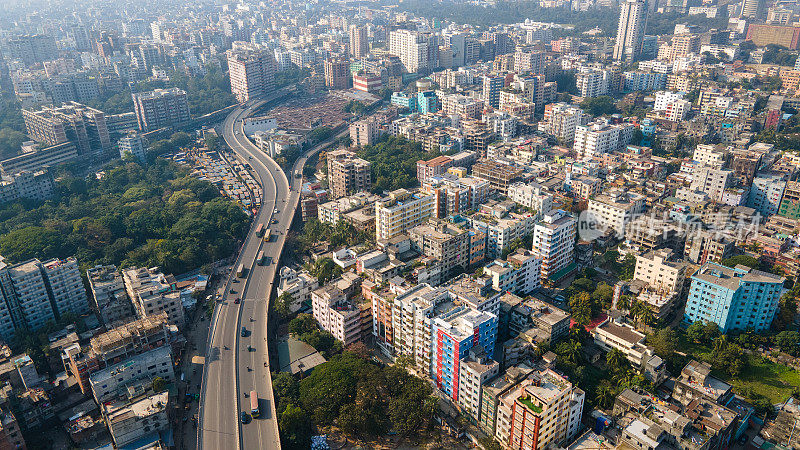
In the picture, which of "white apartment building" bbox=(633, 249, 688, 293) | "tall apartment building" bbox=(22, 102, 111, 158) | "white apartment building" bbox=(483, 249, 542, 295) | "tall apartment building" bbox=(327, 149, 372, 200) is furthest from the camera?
"tall apartment building" bbox=(22, 102, 111, 158)

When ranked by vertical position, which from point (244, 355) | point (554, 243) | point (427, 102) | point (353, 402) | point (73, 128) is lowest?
point (244, 355)

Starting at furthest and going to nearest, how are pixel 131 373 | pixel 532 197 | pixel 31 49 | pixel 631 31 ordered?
pixel 31 49 < pixel 631 31 < pixel 532 197 < pixel 131 373

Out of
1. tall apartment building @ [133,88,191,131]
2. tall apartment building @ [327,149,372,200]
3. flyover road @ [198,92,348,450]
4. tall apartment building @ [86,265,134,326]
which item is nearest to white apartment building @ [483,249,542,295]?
flyover road @ [198,92,348,450]

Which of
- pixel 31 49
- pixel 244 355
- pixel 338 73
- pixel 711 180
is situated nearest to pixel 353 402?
pixel 244 355

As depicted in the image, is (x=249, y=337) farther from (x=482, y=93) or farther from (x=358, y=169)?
(x=482, y=93)

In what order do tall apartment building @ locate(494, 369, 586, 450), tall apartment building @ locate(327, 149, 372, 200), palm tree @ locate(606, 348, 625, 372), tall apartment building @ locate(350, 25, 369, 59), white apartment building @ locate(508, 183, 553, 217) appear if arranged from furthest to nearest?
tall apartment building @ locate(350, 25, 369, 59)
tall apartment building @ locate(327, 149, 372, 200)
white apartment building @ locate(508, 183, 553, 217)
palm tree @ locate(606, 348, 625, 372)
tall apartment building @ locate(494, 369, 586, 450)

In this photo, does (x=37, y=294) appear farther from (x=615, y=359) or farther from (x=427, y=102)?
(x=427, y=102)

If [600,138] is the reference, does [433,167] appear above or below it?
below

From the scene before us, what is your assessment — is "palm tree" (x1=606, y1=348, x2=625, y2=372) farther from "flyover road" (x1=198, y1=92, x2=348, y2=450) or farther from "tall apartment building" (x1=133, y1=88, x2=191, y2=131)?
"tall apartment building" (x1=133, y1=88, x2=191, y2=131)
